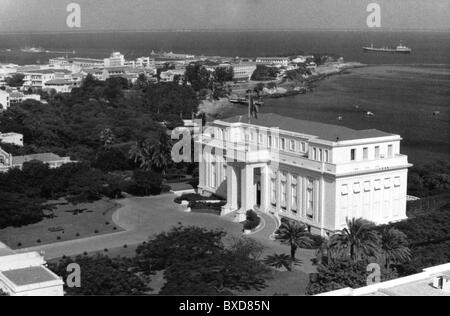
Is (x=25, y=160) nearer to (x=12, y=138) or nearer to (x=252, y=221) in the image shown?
(x=12, y=138)

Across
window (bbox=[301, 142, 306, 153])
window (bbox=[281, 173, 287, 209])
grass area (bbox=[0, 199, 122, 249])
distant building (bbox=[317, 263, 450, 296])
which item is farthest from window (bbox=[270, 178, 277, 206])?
distant building (bbox=[317, 263, 450, 296])

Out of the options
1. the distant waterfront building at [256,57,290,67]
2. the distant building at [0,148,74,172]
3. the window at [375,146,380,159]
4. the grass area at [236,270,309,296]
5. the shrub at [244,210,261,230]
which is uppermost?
the distant waterfront building at [256,57,290,67]

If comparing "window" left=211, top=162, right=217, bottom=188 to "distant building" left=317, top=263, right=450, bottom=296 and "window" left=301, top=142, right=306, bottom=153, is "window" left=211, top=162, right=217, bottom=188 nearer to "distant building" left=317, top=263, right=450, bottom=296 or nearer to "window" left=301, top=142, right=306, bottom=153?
"window" left=301, top=142, right=306, bottom=153

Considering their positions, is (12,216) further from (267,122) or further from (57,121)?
(57,121)

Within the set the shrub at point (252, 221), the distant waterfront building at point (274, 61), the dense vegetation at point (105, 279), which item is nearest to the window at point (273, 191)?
the shrub at point (252, 221)

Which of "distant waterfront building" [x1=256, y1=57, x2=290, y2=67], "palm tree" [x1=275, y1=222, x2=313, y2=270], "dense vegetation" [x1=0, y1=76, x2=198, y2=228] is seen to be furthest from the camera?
"distant waterfront building" [x1=256, y1=57, x2=290, y2=67]
